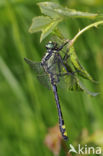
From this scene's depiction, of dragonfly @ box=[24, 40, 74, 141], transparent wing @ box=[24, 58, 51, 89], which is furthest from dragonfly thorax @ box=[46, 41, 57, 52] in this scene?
transparent wing @ box=[24, 58, 51, 89]

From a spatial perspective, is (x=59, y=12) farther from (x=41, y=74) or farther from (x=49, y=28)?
(x=41, y=74)

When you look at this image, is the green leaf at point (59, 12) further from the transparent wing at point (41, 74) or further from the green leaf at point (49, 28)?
the transparent wing at point (41, 74)

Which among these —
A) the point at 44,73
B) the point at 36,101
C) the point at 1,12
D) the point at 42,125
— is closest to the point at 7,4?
the point at 1,12

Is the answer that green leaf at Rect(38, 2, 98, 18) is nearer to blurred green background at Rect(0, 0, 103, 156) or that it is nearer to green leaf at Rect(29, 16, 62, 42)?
green leaf at Rect(29, 16, 62, 42)

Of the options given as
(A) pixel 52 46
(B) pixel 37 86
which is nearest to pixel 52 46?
(A) pixel 52 46

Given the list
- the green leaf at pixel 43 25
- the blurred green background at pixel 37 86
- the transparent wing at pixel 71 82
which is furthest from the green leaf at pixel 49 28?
the blurred green background at pixel 37 86

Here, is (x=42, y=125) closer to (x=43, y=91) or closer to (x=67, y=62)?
(x=43, y=91)
